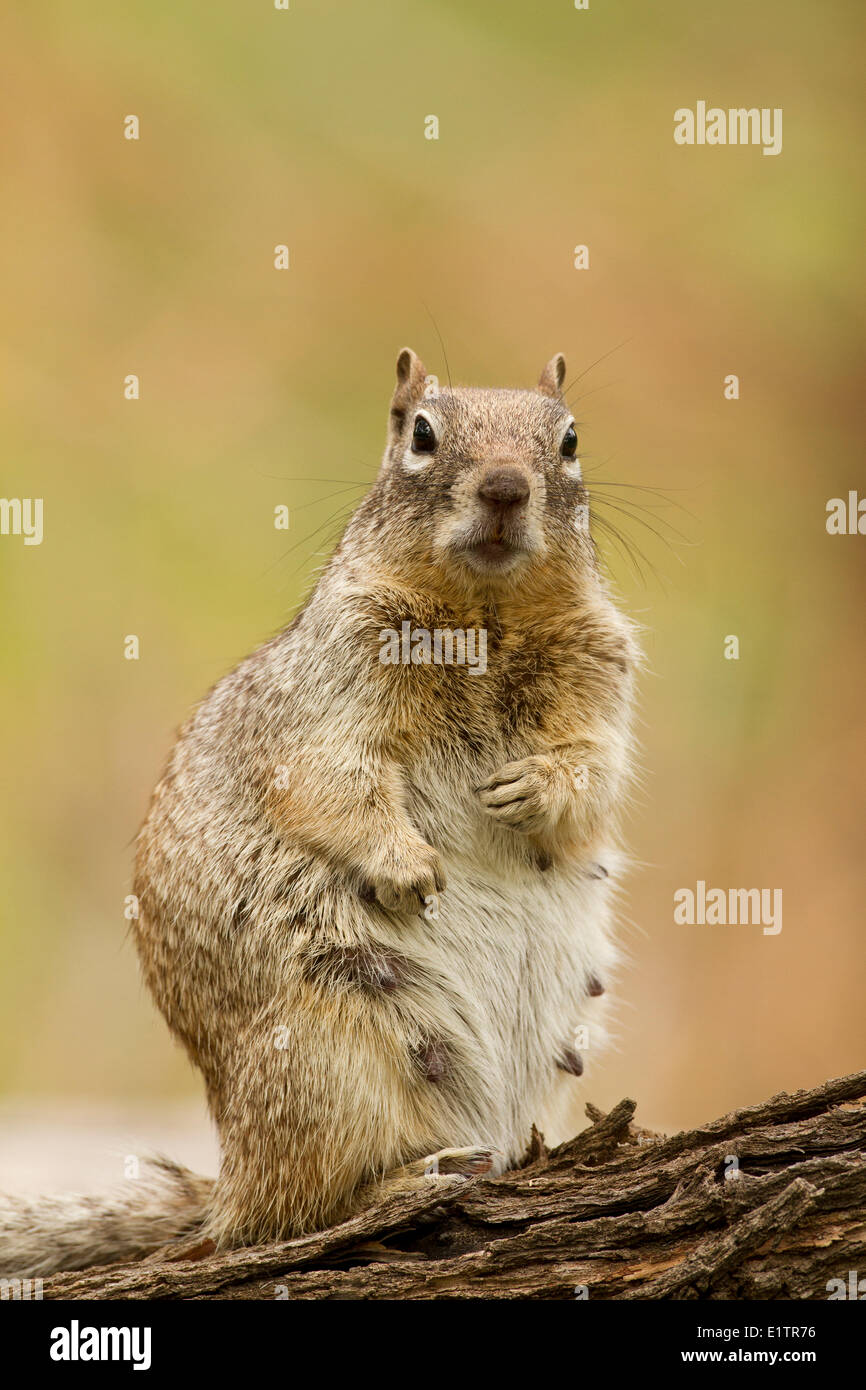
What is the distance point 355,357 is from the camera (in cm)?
909

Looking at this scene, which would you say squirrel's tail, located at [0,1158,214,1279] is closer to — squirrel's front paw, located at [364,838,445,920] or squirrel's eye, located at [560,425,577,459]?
squirrel's front paw, located at [364,838,445,920]

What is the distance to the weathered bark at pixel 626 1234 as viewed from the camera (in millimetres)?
3434

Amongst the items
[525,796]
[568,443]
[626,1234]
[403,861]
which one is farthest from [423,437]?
[626,1234]

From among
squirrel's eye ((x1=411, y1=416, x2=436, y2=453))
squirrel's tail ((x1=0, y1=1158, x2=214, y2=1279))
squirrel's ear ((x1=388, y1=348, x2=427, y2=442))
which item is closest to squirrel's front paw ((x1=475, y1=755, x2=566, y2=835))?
squirrel's eye ((x1=411, y1=416, x2=436, y2=453))

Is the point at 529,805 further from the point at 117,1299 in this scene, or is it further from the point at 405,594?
the point at 117,1299

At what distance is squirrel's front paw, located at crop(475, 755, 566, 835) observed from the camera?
4133 mm

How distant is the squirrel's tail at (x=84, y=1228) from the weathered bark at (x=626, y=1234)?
63 centimetres

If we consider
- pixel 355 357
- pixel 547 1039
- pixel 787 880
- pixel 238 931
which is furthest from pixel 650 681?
pixel 238 931

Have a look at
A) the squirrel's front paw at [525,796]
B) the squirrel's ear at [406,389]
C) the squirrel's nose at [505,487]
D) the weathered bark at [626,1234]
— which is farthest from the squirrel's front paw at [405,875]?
the squirrel's ear at [406,389]

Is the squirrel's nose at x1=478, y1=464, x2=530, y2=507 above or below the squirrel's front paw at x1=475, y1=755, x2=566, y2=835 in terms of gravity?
above

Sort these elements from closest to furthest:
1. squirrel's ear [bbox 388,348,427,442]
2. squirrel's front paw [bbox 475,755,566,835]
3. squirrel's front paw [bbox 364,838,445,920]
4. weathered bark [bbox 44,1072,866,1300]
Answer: weathered bark [bbox 44,1072,866,1300], squirrel's front paw [bbox 364,838,445,920], squirrel's front paw [bbox 475,755,566,835], squirrel's ear [bbox 388,348,427,442]

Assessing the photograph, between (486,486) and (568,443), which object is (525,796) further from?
(568,443)

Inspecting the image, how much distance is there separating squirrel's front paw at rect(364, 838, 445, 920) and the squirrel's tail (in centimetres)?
140

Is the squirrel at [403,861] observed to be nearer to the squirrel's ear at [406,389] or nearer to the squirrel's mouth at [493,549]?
the squirrel's mouth at [493,549]
